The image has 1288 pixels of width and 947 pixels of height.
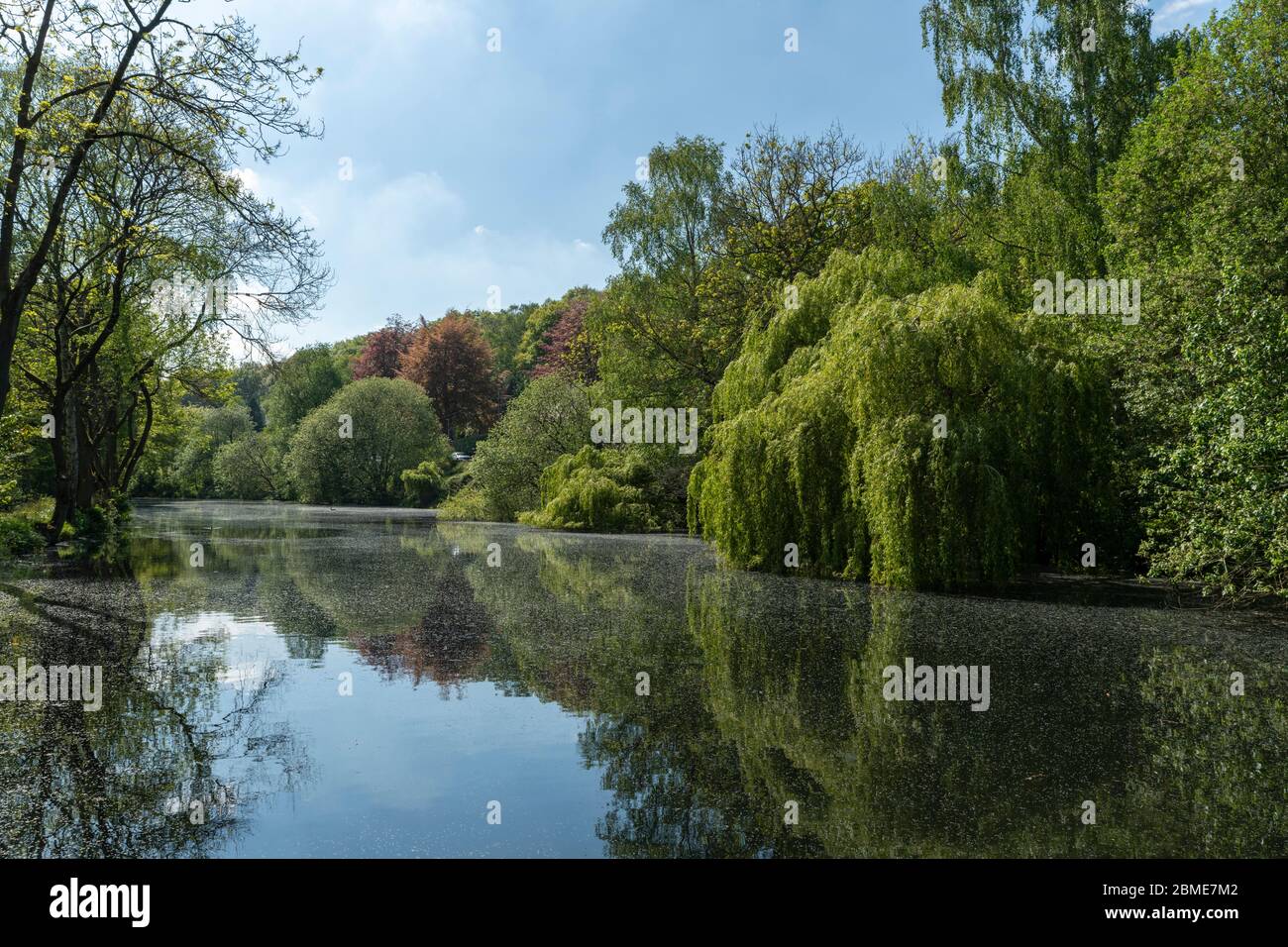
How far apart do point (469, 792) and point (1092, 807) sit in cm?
306

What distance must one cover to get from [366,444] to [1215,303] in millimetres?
46337

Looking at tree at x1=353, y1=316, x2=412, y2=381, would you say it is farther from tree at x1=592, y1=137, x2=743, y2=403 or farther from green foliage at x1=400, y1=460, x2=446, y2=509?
tree at x1=592, y1=137, x2=743, y2=403

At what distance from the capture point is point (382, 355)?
67875 mm

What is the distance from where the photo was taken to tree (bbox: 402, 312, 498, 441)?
6119cm

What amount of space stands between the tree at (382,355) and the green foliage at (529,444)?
1369 inches

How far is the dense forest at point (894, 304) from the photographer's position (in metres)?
10.9

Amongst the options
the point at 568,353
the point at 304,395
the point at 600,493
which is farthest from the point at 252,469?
the point at 600,493

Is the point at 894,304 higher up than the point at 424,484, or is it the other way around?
the point at 894,304

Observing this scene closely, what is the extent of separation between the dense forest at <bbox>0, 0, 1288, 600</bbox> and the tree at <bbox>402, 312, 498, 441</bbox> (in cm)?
3074

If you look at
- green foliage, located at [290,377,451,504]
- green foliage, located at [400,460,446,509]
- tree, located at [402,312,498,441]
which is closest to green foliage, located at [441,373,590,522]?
green foliage, located at [400,460,446,509]

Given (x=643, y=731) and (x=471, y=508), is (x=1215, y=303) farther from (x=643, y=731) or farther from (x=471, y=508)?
(x=471, y=508)

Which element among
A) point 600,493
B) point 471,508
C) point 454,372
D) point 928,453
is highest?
point 454,372

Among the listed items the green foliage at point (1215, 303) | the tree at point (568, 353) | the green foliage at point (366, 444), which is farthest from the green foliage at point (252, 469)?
the green foliage at point (1215, 303)

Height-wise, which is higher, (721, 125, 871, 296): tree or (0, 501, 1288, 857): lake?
(721, 125, 871, 296): tree
